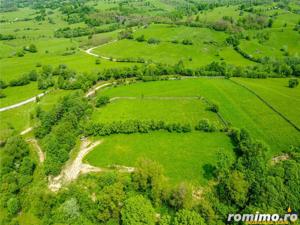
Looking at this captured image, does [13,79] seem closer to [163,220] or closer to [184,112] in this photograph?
[184,112]

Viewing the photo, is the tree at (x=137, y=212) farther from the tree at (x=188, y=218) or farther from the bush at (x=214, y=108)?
the bush at (x=214, y=108)

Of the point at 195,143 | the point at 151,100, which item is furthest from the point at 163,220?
the point at 151,100

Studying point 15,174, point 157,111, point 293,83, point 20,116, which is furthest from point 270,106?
point 20,116

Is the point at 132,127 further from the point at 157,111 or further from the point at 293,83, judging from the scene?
the point at 293,83

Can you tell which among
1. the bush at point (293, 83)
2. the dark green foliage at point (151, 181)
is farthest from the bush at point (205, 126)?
the bush at point (293, 83)

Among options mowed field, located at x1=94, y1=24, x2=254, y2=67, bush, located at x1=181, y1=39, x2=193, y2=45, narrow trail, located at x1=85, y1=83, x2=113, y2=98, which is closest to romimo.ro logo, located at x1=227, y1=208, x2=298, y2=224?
narrow trail, located at x1=85, y1=83, x2=113, y2=98

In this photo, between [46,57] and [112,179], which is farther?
[46,57]
